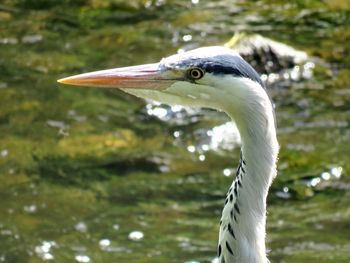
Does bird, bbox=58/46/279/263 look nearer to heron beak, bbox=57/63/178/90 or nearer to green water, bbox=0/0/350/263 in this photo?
heron beak, bbox=57/63/178/90

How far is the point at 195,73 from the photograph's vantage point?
4613 millimetres

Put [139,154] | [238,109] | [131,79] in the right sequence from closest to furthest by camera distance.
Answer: [238,109] → [131,79] → [139,154]

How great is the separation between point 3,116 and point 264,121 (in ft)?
16.8

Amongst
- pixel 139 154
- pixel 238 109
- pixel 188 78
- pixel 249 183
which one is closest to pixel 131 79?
pixel 188 78

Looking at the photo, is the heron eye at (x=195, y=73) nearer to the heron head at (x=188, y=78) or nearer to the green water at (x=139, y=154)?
the heron head at (x=188, y=78)

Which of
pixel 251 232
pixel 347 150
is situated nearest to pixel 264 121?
pixel 251 232

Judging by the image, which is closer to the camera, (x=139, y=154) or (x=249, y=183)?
(x=249, y=183)

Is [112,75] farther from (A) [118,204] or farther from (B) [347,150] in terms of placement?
(B) [347,150]

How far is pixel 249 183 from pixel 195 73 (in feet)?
1.75

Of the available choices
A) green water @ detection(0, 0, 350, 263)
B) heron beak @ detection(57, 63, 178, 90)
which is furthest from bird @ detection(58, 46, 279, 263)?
green water @ detection(0, 0, 350, 263)

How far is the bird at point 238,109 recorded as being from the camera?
452cm

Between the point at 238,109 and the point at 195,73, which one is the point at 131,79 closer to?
the point at 195,73

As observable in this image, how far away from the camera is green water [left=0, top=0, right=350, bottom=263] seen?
759cm

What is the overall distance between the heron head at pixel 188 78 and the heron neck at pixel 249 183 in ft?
0.39
